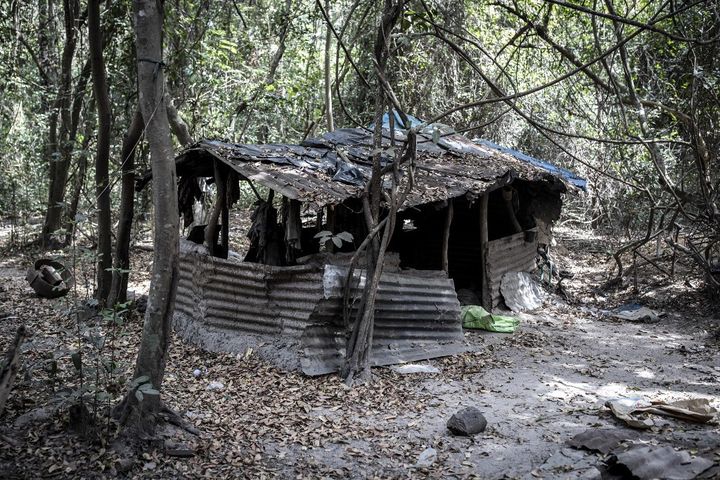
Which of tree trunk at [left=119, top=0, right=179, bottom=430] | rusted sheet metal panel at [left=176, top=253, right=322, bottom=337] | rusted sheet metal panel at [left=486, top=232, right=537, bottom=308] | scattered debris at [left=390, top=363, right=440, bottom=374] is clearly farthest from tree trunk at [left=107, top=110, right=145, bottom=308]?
rusted sheet metal panel at [left=486, top=232, right=537, bottom=308]

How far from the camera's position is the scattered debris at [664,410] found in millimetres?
5637

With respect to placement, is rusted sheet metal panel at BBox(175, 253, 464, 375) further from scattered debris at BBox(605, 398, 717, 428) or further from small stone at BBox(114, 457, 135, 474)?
small stone at BBox(114, 457, 135, 474)

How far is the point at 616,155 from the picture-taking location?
14.5 meters

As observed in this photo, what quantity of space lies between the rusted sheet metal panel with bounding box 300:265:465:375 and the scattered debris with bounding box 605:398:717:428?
256 cm

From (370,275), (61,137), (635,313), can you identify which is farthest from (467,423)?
(61,137)

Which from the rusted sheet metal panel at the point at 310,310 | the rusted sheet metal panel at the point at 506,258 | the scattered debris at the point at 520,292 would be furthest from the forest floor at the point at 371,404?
the rusted sheet metal panel at the point at 506,258

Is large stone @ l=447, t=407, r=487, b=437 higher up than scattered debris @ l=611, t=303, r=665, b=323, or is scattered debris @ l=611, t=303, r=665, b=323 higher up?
scattered debris @ l=611, t=303, r=665, b=323

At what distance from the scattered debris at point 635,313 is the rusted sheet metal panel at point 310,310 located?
3.66 m

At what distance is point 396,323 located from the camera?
809 centimetres

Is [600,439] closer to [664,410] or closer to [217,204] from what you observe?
[664,410]

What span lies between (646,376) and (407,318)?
2.90 m

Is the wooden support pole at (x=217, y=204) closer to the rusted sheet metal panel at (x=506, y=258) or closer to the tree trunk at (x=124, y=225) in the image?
the tree trunk at (x=124, y=225)

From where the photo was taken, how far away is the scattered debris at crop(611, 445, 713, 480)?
4.42 metres

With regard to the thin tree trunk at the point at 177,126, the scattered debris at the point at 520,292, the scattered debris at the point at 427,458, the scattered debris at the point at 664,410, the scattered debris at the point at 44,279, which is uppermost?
the thin tree trunk at the point at 177,126
